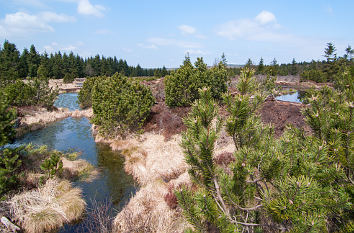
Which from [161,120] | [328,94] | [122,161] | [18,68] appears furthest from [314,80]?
[18,68]

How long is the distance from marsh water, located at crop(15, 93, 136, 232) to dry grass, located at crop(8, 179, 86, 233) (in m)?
0.41

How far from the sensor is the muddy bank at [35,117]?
20.4m

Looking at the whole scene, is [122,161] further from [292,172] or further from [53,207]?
[292,172]

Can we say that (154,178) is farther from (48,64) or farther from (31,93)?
(48,64)

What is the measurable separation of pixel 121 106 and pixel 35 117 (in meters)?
13.5

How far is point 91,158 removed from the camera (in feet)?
48.4

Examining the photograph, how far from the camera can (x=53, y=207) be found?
27.9 ft

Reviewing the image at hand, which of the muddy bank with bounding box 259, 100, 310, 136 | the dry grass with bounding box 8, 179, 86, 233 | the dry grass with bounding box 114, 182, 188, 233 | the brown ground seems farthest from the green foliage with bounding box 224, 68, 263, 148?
the muddy bank with bounding box 259, 100, 310, 136

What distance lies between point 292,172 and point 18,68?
7495 cm

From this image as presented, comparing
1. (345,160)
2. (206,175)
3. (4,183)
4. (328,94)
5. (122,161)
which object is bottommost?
(122,161)

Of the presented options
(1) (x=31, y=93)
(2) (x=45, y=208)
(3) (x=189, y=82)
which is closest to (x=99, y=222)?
(2) (x=45, y=208)

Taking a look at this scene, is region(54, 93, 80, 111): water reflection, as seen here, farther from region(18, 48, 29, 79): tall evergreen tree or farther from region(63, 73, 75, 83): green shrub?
region(18, 48, 29, 79): tall evergreen tree

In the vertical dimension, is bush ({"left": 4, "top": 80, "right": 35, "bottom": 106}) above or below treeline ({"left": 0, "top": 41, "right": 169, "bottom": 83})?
below

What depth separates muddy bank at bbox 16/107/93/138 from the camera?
67.1 feet
